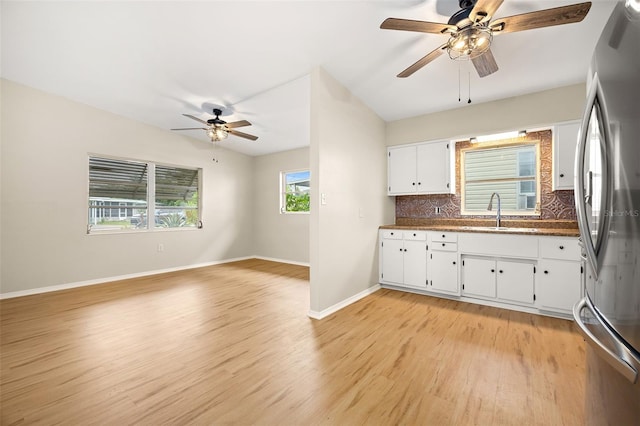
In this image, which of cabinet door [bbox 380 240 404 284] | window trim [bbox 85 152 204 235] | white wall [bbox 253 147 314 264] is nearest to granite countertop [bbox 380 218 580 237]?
cabinet door [bbox 380 240 404 284]

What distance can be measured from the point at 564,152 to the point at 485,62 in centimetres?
177

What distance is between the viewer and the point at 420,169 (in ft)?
13.1

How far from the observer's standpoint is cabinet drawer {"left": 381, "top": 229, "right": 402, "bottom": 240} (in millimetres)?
3811

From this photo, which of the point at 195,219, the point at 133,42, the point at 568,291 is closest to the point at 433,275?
the point at 568,291

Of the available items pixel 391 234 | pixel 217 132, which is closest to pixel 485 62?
pixel 391 234

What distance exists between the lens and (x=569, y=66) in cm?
273

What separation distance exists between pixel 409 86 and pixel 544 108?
1.67 m

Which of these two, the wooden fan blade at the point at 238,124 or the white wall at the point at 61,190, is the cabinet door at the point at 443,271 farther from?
the white wall at the point at 61,190

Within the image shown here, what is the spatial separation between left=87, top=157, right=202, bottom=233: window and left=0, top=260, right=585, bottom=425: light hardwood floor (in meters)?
1.65

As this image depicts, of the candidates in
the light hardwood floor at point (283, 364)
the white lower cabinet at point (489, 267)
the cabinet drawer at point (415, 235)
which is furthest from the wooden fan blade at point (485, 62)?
the light hardwood floor at point (283, 364)

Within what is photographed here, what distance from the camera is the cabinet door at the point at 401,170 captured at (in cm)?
405

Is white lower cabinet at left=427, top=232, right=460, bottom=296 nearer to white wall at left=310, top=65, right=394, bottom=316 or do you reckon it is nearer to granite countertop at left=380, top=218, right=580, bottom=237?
granite countertop at left=380, top=218, right=580, bottom=237

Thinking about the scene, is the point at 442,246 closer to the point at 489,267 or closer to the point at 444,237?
the point at 444,237

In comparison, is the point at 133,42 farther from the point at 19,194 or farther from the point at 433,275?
the point at 433,275
